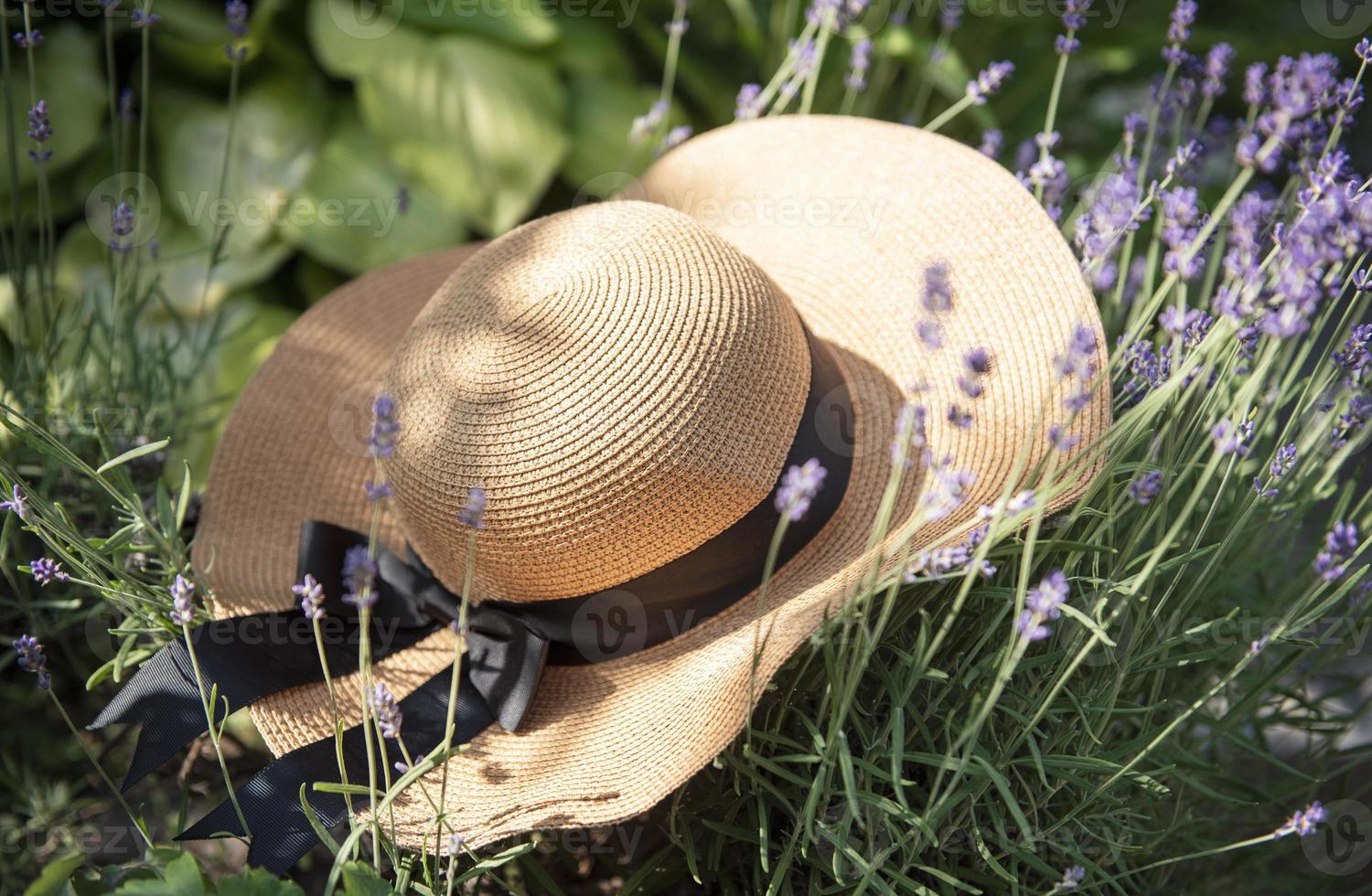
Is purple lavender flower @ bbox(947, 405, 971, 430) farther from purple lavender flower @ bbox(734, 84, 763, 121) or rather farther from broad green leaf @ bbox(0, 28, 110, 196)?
broad green leaf @ bbox(0, 28, 110, 196)

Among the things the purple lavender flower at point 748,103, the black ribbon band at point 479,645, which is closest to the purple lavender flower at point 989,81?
the purple lavender flower at point 748,103

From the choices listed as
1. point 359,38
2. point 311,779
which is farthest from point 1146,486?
point 359,38

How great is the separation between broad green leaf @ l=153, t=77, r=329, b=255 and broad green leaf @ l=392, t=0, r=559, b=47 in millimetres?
312

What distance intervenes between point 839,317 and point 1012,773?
56cm

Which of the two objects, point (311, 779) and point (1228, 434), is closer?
point (1228, 434)

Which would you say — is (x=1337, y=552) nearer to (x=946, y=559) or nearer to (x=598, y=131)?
(x=946, y=559)

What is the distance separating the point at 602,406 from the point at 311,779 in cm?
50

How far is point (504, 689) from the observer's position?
121cm

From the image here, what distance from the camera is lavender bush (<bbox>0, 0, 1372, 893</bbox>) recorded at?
0.93 m

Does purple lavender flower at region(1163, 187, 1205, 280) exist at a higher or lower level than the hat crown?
higher

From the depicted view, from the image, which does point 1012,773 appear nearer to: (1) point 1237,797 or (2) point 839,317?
(1) point 1237,797

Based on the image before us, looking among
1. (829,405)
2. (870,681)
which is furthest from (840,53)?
(870,681)

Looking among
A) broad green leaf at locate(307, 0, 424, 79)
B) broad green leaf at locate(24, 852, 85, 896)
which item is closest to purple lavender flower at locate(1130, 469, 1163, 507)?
broad green leaf at locate(24, 852, 85, 896)

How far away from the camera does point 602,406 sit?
1.08 m
